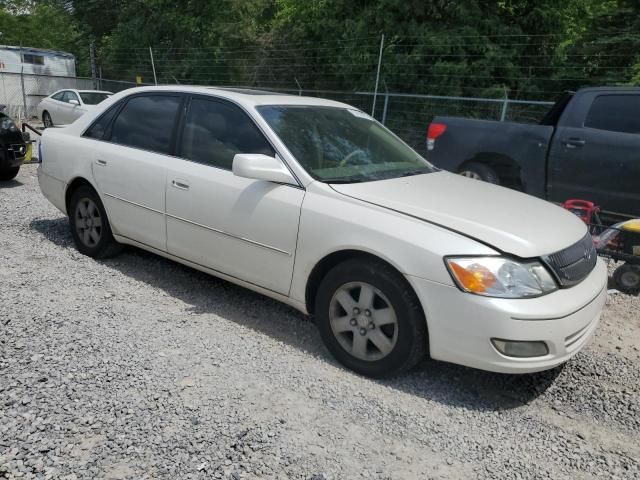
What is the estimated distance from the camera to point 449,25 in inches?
573

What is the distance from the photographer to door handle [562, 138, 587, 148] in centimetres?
643

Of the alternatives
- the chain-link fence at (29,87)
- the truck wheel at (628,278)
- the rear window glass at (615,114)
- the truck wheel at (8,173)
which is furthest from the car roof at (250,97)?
the chain-link fence at (29,87)

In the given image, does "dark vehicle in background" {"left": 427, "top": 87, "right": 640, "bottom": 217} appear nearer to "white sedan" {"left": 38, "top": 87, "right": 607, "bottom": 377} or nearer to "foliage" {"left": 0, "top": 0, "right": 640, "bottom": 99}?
"white sedan" {"left": 38, "top": 87, "right": 607, "bottom": 377}

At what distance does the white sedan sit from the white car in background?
42.9 feet

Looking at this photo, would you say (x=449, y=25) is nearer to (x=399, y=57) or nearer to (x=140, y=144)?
(x=399, y=57)

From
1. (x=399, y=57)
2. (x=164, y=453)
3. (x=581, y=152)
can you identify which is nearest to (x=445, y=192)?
(x=164, y=453)

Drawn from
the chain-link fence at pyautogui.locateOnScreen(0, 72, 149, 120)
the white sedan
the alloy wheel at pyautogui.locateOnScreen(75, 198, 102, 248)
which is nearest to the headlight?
the white sedan

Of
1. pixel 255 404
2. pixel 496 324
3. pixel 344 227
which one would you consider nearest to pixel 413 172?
pixel 344 227

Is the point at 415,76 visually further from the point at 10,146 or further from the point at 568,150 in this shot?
the point at 10,146

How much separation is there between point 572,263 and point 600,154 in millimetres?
3682

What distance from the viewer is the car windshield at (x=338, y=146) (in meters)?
3.76

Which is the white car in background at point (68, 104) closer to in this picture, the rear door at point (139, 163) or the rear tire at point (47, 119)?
the rear tire at point (47, 119)

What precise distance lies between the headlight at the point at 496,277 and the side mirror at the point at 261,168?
122 cm

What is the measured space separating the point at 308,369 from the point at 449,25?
43.6 ft
